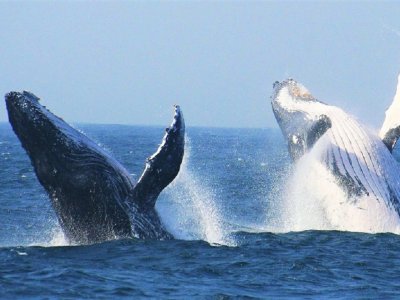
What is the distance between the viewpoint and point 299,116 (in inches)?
639

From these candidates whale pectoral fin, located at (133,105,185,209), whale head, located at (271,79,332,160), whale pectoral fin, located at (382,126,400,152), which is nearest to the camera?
whale pectoral fin, located at (133,105,185,209)

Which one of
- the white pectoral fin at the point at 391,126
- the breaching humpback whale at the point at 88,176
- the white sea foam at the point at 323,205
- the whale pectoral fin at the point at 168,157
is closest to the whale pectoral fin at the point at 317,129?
the white sea foam at the point at 323,205

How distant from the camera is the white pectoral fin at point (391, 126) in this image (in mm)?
15367

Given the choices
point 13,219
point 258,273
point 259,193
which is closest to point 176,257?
point 258,273

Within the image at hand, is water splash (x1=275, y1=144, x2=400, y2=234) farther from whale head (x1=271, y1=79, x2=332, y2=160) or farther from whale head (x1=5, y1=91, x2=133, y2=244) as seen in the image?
whale head (x1=5, y1=91, x2=133, y2=244)

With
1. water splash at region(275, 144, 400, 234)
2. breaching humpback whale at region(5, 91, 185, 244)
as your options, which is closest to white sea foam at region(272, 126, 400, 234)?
water splash at region(275, 144, 400, 234)

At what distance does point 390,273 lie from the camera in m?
12.5

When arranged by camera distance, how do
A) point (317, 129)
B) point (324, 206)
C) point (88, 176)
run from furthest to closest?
point (324, 206), point (317, 129), point (88, 176)

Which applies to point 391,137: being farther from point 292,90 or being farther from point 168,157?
point 168,157

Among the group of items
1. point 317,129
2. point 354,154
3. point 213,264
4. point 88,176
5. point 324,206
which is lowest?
point 213,264

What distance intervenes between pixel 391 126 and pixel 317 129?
122 cm

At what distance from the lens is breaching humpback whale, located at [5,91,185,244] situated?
38.3 ft

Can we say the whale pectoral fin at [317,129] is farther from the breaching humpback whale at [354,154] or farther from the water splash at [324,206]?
the water splash at [324,206]

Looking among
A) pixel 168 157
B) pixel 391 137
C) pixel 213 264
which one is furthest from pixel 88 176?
pixel 391 137
